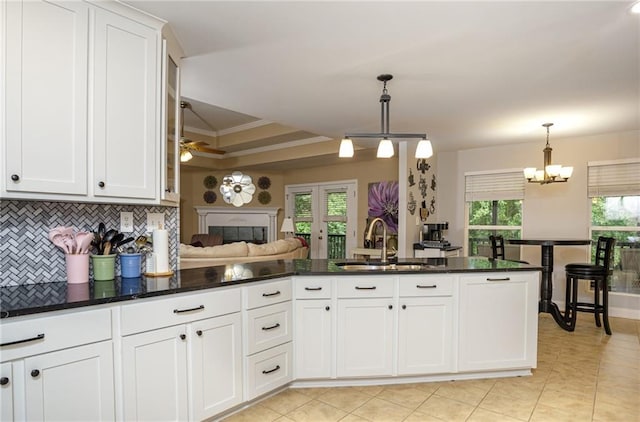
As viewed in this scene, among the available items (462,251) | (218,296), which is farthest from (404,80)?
(462,251)

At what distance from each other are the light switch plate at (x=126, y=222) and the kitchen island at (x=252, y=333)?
0.35 metres

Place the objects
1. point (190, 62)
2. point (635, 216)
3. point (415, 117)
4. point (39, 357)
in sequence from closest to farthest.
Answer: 1. point (39, 357)
2. point (190, 62)
3. point (415, 117)
4. point (635, 216)

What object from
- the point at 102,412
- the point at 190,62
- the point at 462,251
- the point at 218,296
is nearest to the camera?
the point at 102,412

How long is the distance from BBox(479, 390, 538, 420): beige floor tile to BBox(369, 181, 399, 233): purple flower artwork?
13.1ft

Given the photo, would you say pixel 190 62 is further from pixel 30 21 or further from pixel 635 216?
pixel 635 216

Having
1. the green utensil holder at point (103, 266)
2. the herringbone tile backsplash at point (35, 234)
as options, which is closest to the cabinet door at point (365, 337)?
the green utensil holder at point (103, 266)

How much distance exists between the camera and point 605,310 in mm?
4109

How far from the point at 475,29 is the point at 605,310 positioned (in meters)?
3.58

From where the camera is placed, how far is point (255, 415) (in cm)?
231

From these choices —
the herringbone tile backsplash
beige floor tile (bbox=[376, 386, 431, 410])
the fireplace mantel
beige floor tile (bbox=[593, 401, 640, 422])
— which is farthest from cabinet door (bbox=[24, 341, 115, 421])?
the fireplace mantel

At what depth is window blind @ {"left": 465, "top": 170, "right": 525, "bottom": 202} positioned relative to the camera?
18.2ft

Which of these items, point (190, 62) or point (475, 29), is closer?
point (475, 29)

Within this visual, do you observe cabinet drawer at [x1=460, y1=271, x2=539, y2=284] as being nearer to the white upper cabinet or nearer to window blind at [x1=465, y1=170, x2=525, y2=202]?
the white upper cabinet

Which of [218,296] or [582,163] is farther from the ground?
[582,163]
